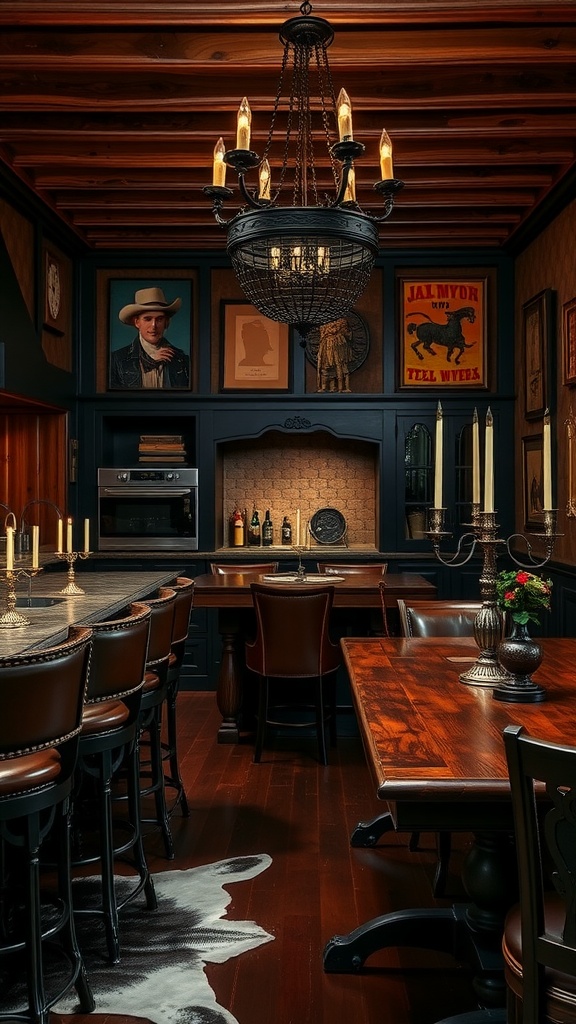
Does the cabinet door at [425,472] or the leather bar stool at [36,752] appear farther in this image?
the cabinet door at [425,472]

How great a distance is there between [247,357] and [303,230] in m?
4.29

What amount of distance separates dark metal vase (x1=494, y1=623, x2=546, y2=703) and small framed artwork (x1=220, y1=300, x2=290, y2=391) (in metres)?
5.11

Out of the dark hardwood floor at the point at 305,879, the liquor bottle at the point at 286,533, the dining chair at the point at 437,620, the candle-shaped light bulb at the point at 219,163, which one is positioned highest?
the candle-shaped light bulb at the point at 219,163

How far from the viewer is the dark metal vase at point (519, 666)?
101 inches

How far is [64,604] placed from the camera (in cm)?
385

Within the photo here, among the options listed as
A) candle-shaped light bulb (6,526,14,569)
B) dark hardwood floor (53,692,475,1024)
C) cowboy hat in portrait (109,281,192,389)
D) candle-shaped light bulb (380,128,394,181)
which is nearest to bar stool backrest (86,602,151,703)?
candle-shaped light bulb (6,526,14,569)

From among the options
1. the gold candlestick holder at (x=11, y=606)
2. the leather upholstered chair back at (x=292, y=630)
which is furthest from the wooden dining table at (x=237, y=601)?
the gold candlestick holder at (x=11, y=606)

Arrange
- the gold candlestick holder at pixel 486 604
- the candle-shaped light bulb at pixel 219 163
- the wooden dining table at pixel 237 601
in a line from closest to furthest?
the gold candlestick holder at pixel 486 604, the candle-shaped light bulb at pixel 219 163, the wooden dining table at pixel 237 601

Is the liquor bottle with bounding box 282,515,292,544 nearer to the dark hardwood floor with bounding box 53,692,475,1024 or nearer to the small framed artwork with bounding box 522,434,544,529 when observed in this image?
the small framed artwork with bounding box 522,434,544,529

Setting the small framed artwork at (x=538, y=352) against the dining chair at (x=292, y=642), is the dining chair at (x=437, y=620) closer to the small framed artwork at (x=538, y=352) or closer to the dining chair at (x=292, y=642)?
the dining chair at (x=292, y=642)

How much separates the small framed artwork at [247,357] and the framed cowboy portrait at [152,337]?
290 millimetres

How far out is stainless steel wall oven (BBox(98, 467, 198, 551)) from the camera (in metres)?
7.42

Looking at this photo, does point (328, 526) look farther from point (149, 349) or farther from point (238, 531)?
point (149, 349)

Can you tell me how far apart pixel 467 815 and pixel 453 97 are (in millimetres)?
4046
